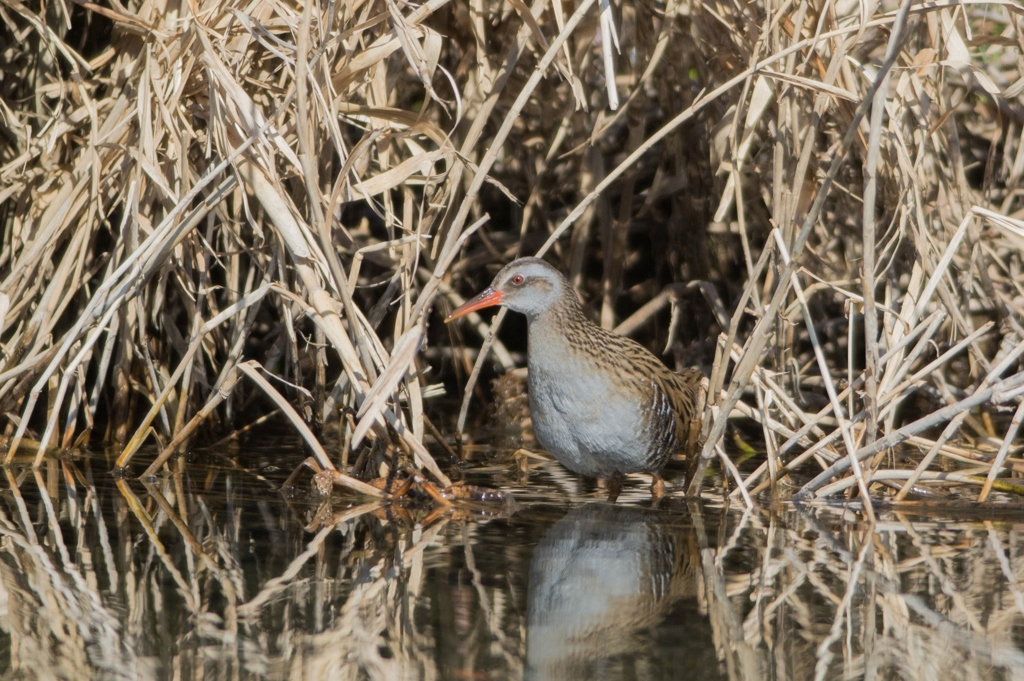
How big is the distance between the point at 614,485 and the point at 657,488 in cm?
20

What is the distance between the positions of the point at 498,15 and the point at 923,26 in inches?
61.9

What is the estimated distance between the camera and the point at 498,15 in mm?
4727

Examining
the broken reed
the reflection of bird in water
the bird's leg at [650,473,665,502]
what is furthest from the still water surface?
the broken reed

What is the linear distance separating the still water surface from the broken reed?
250mm

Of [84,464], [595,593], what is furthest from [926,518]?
[84,464]

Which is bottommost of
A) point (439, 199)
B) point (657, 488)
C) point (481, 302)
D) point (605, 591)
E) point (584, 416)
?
point (605, 591)

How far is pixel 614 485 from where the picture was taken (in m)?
4.22

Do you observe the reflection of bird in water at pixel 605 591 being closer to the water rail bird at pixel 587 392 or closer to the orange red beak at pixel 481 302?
the water rail bird at pixel 587 392

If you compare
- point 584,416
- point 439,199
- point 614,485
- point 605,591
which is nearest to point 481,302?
point 439,199

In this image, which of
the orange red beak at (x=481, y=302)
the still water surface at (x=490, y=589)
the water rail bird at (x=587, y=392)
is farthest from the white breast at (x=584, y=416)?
the orange red beak at (x=481, y=302)

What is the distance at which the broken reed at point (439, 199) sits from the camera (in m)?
3.51

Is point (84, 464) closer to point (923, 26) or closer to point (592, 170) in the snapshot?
point (592, 170)

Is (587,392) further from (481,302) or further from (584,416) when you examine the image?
(481,302)

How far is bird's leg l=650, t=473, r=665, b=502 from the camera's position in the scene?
4.01 metres
